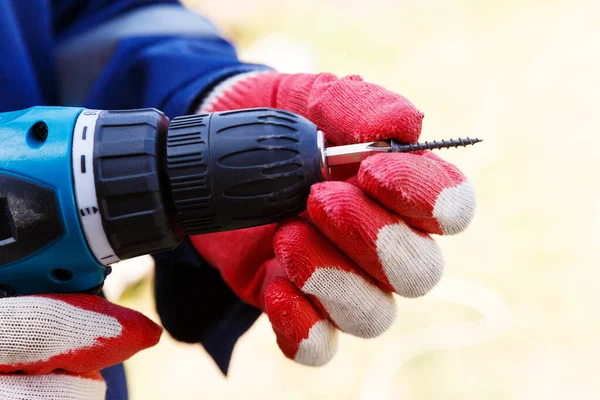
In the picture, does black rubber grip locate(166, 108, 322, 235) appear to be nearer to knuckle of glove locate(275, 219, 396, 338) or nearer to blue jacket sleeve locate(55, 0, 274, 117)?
knuckle of glove locate(275, 219, 396, 338)

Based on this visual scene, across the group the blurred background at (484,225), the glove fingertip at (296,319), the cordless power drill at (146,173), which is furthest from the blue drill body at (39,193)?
the blurred background at (484,225)

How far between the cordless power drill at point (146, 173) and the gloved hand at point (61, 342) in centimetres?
4

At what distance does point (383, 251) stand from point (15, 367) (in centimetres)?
29

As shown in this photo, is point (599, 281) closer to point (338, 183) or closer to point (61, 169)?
point (338, 183)

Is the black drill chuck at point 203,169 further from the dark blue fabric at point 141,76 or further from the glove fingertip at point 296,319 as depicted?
the dark blue fabric at point 141,76

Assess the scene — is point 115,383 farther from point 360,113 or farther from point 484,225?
point 484,225

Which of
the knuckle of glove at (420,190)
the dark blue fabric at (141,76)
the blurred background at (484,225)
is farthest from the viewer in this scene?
the blurred background at (484,225)

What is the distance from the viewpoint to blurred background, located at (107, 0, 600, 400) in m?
0.98

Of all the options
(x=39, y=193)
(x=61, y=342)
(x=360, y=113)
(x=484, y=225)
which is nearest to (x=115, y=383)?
(x=61, y=342)

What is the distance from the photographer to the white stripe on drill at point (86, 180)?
0.37 meters

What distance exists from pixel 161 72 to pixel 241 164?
0.28 meters

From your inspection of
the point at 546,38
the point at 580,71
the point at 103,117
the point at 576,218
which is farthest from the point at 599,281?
the point at 103,117

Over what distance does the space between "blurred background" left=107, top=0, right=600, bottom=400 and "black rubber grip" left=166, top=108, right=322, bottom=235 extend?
0.70 metres

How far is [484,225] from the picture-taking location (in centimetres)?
112
